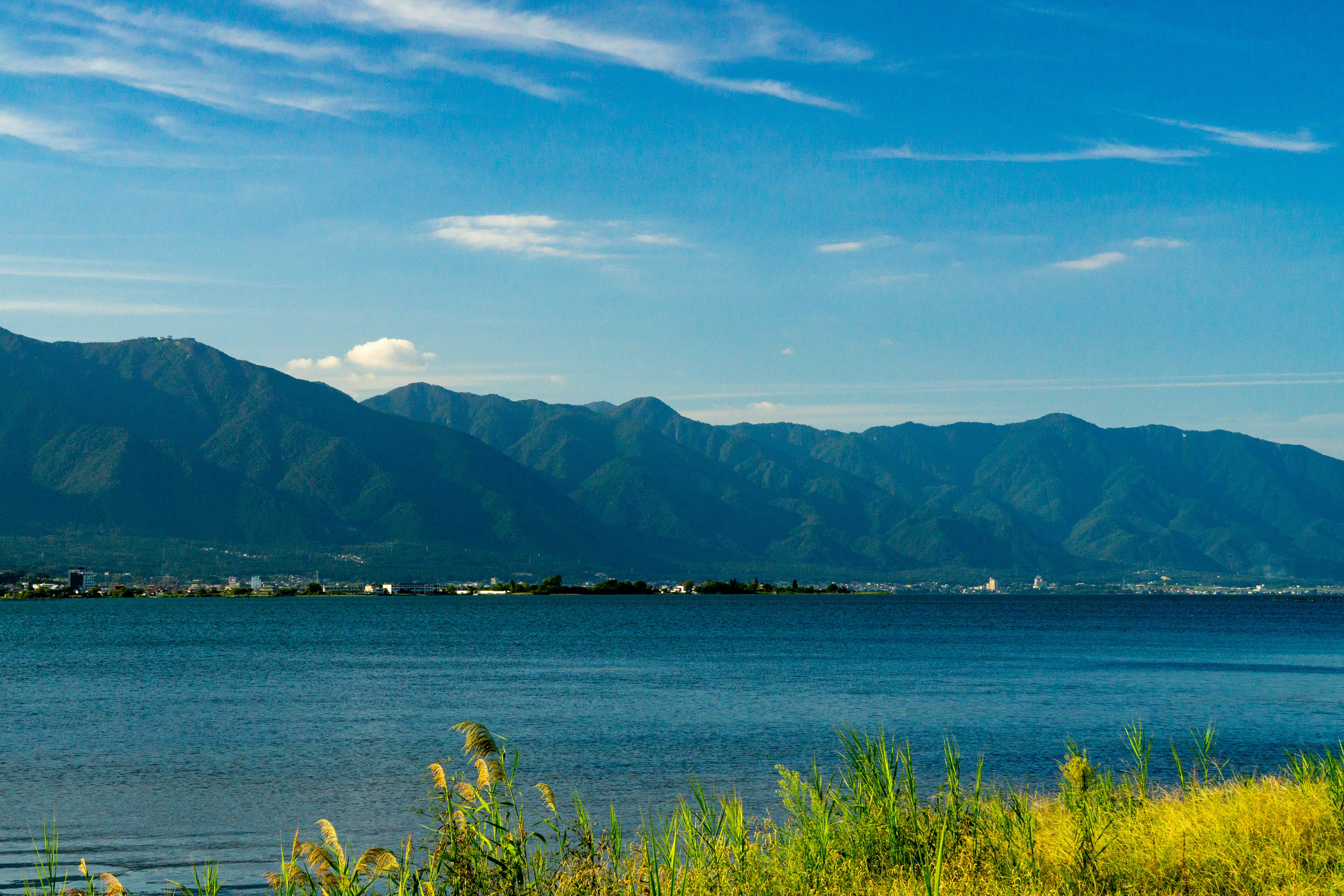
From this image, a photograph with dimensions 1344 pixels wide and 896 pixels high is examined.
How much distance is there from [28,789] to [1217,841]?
29339 mm

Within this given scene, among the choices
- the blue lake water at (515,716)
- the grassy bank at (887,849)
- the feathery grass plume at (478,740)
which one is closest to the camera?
the feathery grass plume at (478,740)

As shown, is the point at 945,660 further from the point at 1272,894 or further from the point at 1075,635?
the point at 1272,894

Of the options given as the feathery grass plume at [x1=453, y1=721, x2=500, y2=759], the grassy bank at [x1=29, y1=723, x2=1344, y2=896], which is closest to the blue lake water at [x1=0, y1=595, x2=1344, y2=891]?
the grassy bank at [x1=29, y1=723, x2=1344, y2=896]

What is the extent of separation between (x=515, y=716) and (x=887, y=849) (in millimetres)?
36596

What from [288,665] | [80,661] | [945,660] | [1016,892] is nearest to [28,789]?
[1016,892]

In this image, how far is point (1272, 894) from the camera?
39.8ft

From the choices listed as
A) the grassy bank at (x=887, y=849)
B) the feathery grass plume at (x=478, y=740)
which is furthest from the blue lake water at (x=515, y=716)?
the feathery grass plume at (x=478, y=740)

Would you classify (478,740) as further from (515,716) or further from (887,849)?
(515,716)

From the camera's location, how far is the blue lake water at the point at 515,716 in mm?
28031

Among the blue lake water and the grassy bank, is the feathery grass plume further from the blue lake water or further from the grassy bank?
the blue lake water

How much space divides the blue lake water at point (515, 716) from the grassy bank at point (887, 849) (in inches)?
417

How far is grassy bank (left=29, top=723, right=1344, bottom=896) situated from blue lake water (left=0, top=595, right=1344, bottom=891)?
1060 centimetres

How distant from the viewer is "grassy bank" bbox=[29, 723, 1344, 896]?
11.5 metres

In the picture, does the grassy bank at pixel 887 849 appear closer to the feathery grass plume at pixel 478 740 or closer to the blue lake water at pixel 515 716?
the feathery grass plume at pixel 478 740
